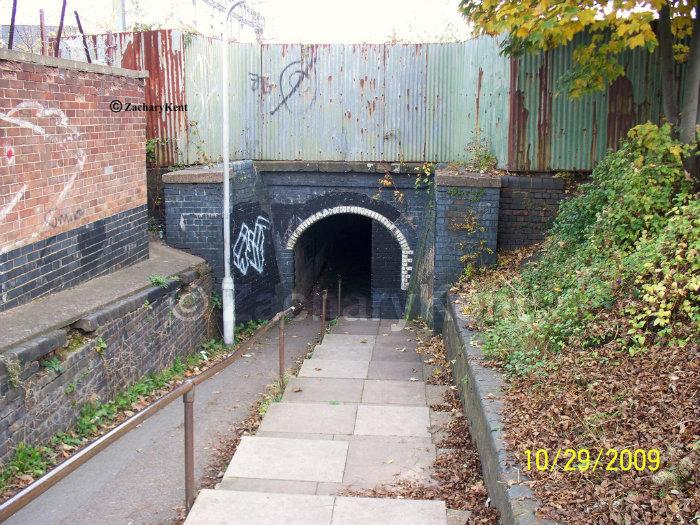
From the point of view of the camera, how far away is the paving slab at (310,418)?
6344 millimetres

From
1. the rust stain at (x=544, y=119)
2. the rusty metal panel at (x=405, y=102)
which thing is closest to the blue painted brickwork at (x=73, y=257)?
the rusty metal panel at (x=405, y=102)

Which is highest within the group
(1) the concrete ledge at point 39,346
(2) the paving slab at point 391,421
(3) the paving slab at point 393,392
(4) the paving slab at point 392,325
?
(1) the concrete ledge at point 39,346

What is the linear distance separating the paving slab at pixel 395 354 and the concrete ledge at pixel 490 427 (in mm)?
1585

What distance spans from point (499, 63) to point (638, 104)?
207cm

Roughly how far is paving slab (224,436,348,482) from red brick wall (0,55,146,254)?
303 cm

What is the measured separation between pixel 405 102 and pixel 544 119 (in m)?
3.06

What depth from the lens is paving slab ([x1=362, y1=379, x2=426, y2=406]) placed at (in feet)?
24.4

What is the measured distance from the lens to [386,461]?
5.57 m

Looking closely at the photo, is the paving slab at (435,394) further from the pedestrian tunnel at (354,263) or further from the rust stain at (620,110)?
the pedestrian tunnel at (354,263)

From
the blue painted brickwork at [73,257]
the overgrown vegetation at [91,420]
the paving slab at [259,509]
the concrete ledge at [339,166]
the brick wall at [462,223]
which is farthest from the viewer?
the concrete ledge at [339,166]

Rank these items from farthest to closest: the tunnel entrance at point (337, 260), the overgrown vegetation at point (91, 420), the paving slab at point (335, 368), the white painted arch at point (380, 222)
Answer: the tunnel entrance at point (337, 260) < the white painted arch at point (380, 222) < the paving slab at point (335, 368) < the overgrown vegetation at point (91, 420)

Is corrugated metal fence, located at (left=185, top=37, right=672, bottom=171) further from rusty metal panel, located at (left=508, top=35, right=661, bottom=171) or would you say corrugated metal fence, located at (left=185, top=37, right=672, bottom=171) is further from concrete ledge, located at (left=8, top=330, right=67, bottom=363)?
concrete ledge, located at (left=8, top=330, right=67, bottom=363)

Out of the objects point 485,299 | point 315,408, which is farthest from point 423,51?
point 315,408
